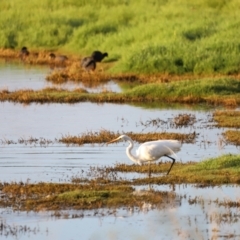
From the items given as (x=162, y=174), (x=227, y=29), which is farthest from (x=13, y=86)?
(x=162, y=174)

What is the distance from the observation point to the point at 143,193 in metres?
11.6

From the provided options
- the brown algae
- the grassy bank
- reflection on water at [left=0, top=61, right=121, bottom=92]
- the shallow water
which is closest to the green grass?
reflection on water at [left=0, top=61, right=121, bottom=92]

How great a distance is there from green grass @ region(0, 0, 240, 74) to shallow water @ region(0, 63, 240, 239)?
666cm

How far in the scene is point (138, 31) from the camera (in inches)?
1359

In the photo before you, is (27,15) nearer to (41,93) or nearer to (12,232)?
(41,93)

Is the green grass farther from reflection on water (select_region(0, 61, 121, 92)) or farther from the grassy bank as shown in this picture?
the grassy bank

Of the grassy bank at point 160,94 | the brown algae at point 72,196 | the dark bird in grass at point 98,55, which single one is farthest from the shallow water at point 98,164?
the dark bird in grass at point 98,55

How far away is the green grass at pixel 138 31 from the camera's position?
28188 millimetres

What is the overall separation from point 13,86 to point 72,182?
590 inches

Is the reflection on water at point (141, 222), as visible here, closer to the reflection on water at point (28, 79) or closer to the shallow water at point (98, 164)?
the shallow water at point (98, 164)

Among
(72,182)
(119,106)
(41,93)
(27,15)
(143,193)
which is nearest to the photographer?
(143,193)

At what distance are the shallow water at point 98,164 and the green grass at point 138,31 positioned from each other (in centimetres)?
666

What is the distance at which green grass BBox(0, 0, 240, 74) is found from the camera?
28188 millimetres

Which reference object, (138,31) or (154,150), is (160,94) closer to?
(154,150)
